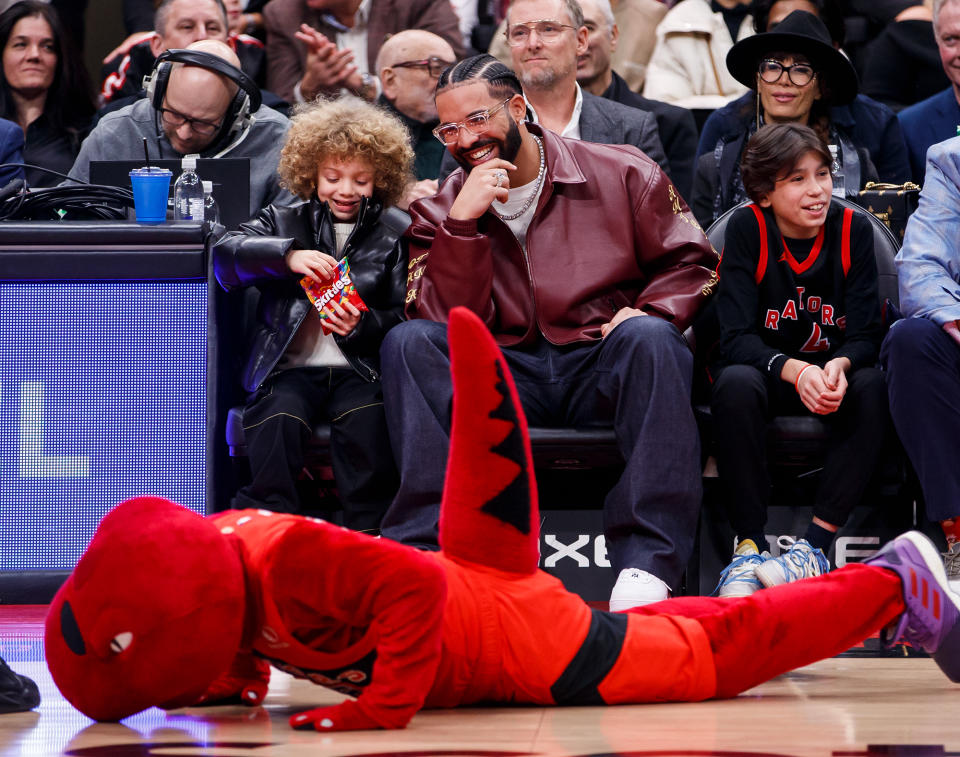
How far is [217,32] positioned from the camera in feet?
16.5

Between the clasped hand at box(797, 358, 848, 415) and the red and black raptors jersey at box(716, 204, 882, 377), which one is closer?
the clasped hand at box(797, 358, 848, 415)

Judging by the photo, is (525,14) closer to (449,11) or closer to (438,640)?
(449,11)

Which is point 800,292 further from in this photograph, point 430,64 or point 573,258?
point 430,64

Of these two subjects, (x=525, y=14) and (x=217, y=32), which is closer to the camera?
(x=525, y=14)

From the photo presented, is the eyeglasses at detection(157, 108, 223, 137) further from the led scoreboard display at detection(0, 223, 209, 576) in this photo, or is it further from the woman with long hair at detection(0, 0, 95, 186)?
the woman with long hair at detection(0, 0, 95, 186)

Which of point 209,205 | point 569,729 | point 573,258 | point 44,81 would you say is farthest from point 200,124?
point 569,729

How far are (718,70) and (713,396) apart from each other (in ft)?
7.95

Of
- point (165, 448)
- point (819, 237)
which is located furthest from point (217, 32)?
point (819, 237)

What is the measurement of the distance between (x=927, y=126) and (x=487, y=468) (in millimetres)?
3059

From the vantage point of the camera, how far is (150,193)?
339 centimetres

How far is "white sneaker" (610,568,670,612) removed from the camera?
108 inches

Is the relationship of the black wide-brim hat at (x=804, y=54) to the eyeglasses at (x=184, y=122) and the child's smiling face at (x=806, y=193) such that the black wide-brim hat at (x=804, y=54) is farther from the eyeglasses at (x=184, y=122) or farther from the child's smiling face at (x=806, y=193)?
the eyeglasses at (x=184, y=122)

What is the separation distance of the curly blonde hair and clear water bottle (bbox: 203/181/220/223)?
0.65ft

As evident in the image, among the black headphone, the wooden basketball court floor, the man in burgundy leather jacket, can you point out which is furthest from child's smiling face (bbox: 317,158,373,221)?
the wooden basketball court floor
